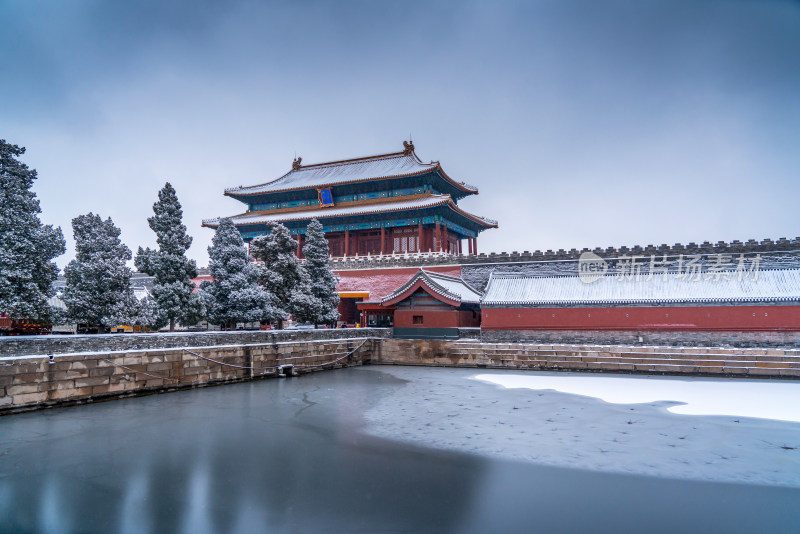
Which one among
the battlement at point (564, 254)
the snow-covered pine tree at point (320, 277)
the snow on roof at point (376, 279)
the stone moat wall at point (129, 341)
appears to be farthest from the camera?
the snow on roof at point (376, 279)

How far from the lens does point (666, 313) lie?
19.7m

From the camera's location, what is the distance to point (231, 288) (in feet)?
61.0

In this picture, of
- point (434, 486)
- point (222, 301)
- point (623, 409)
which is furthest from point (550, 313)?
point (434, 486)

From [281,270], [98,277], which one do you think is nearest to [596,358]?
[281,270]

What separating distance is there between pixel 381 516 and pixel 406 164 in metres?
32.1

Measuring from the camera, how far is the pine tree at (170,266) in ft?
54.0

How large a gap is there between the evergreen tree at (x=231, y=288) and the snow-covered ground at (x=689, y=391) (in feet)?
Result: 29.0

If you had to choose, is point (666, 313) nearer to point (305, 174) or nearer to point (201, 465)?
point (201, 465)

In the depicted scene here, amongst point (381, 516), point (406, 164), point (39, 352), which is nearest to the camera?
point (381, 516)

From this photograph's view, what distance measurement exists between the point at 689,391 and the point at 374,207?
2310cm

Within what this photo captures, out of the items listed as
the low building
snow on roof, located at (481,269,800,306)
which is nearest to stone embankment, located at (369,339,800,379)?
the low building

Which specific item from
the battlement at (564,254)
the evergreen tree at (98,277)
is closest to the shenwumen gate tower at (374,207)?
the battlement at (564,254)

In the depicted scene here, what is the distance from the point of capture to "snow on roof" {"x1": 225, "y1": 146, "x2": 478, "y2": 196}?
1361 inches

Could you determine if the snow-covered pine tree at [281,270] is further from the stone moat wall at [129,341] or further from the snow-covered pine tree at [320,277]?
the stone moat wall at [129,341]
